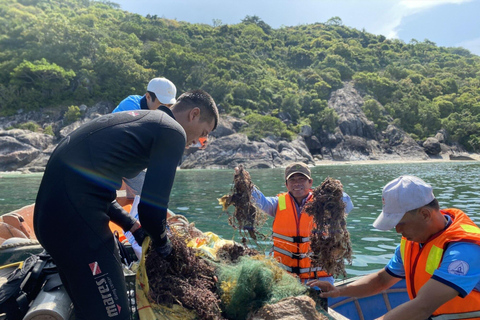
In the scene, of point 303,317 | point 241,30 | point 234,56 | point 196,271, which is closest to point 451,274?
point 303,317

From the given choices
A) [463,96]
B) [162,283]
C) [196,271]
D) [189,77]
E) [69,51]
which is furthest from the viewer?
[463,96]

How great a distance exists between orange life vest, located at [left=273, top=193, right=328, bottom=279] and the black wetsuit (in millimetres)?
2867

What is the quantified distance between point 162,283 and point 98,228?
2.45 ft

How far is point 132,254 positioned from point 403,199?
9.57ft

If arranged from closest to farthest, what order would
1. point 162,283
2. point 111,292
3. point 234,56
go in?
point 111,292, point 162,283, point 234,56

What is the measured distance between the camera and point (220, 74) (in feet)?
290

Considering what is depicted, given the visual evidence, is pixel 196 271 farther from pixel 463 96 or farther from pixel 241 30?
pixel 241 30

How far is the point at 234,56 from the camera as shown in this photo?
103 metres

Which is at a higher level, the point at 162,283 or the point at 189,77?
the point at 189,77

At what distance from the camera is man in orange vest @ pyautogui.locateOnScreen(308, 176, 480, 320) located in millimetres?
2551

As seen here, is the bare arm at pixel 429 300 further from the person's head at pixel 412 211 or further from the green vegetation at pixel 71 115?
the green vegetation at pixel 71 115

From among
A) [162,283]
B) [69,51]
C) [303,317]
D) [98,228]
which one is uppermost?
[69,51]

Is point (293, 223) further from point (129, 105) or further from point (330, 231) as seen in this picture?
point (129, 105)

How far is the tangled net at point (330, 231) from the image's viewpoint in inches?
132
